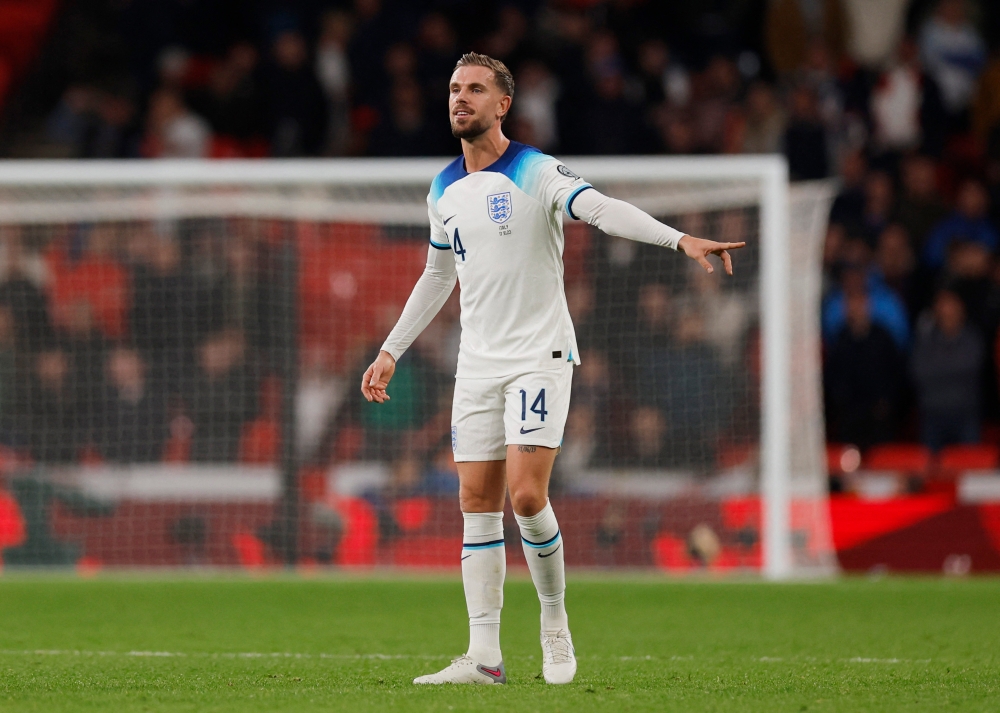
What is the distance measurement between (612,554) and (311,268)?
10.6ft

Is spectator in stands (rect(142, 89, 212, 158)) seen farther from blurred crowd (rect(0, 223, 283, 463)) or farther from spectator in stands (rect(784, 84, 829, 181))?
spectator in stands (rect(784, 84, 829, 181))

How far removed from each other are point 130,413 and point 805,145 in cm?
653

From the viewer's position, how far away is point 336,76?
1553cm

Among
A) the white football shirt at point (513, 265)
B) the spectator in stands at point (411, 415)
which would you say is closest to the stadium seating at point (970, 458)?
the spectator in stands at point (411, 415)

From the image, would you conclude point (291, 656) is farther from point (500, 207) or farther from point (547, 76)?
point (547, 76)

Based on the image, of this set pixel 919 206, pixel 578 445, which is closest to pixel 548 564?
pixel 578 445

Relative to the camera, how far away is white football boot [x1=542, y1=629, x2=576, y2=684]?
5.49m

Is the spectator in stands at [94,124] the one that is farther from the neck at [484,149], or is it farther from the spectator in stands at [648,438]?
the neck at [484,149]

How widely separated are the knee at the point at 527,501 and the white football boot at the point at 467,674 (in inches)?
22.8

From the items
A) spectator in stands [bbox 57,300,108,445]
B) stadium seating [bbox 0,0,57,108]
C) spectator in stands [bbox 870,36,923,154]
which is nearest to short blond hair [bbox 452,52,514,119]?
spectator in stands [bbox 57,300,108,445]

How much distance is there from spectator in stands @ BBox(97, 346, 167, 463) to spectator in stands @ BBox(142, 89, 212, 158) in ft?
11.3

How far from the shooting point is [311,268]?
12.0 meters

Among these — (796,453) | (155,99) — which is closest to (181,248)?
(155,99)

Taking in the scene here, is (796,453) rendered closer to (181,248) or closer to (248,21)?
(181,248)
